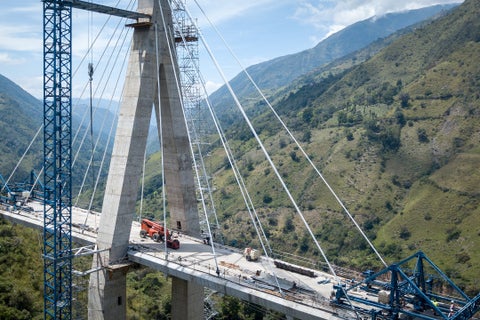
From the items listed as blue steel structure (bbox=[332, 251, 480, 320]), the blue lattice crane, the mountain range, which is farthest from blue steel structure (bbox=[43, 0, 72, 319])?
the mountain range

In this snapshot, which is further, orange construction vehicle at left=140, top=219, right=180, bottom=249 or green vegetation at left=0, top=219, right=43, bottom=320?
green vegetation at left=0, top=219, right=43, bottom=320

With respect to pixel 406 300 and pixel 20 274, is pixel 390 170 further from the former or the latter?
pixel 406 300

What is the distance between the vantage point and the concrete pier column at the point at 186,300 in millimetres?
30344

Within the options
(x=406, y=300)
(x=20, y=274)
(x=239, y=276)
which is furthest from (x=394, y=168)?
(x=239, y=276)

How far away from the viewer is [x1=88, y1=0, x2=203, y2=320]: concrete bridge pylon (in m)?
28.1

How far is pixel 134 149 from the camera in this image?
93.1 feet

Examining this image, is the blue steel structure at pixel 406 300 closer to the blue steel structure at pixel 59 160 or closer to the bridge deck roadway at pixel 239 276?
the bridge deck roadway at pixel 239 276

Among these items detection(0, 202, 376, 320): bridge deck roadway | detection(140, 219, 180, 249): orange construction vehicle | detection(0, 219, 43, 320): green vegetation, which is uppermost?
detection(140, 219, 180, 249): orange construction vehicle

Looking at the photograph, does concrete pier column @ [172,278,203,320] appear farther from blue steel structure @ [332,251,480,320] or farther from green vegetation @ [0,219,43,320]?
green vegetation @ [0,219,43,320]

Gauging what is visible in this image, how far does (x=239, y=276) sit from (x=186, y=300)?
9133 millimetres

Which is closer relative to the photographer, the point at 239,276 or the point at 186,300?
the point at 239,276

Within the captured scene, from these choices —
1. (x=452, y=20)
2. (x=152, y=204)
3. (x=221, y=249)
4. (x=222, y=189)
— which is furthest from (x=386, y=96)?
(x=221, y=249)

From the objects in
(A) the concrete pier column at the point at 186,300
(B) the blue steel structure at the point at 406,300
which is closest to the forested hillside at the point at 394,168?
(A) the concrete pier column at the point at 186,300

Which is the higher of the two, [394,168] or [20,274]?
[394,168]
